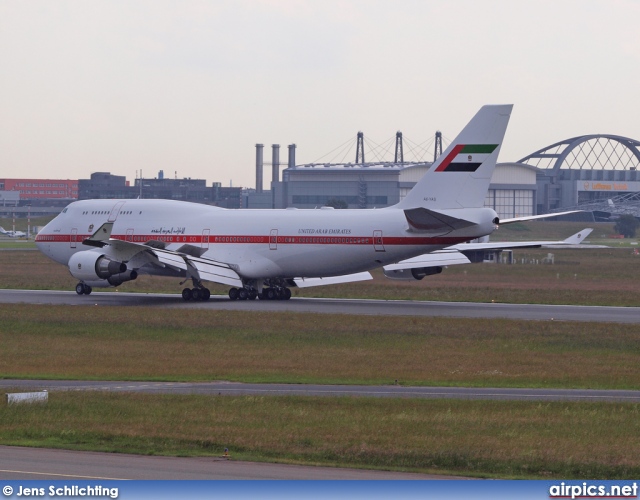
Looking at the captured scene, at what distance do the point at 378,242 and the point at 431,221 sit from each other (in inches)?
132

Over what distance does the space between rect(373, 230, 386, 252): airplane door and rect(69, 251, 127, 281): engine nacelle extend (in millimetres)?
12091

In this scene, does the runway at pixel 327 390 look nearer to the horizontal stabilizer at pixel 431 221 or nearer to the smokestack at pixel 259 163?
the horizontal stabilizer at pixel 431 221

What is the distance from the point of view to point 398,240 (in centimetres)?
4794

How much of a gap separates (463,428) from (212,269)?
32.3 m

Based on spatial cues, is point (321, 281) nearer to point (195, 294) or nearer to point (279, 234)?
point (279, 234)

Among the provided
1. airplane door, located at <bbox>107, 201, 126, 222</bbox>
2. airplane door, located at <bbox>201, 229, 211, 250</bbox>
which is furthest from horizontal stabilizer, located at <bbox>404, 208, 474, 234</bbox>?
airplane door, located at <bbox>107, 201, 126, 222</bbox>

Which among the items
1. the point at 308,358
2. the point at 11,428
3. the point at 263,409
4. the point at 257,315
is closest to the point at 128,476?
the point at 11,428

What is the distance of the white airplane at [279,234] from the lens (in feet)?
153

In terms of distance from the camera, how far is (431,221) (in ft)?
151

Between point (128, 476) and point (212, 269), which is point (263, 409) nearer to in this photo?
point (128, 476)

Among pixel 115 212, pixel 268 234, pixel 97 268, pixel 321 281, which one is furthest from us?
pixel 115 212

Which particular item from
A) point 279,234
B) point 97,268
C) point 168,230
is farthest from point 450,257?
point 97,268

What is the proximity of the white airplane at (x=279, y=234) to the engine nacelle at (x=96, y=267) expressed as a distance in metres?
0.05

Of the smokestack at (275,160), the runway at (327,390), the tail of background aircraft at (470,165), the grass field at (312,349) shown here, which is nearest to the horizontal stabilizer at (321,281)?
the tail of background aircraft at (470,165)
